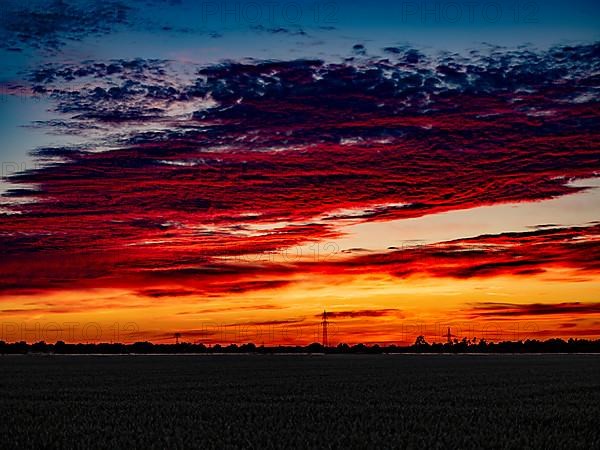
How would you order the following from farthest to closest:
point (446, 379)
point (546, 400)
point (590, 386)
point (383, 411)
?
point (446, 379) → point (590, 386) → point (546, 400) → point (383, 411)

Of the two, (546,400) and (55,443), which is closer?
(55,443)

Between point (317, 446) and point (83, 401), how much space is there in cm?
1881

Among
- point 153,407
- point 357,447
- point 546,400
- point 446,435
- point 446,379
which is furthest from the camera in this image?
point 446,379

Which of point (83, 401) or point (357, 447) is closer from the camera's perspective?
point (357, 447)

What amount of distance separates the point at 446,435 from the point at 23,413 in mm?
17309

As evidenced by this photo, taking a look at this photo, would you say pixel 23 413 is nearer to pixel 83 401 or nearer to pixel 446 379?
pixel 83 401

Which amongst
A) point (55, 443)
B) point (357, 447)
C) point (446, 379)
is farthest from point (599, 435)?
point (446, 379)

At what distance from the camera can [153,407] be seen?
32.0 m

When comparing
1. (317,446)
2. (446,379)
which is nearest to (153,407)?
(317,446)

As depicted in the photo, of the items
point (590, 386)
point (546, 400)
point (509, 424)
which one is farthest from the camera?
point (590, 386)

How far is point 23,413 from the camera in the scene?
30.6 metres

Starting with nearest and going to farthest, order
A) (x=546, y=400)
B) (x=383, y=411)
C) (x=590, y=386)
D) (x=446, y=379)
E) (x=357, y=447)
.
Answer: (x=357, y=447)
(x=383, y=411)
(x=546, y=400)
(x=590, y=386)
(x=446, y=379)

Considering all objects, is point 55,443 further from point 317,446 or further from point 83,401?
point 83,401

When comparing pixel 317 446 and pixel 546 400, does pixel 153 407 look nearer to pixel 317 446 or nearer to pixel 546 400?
pixel 317 446
